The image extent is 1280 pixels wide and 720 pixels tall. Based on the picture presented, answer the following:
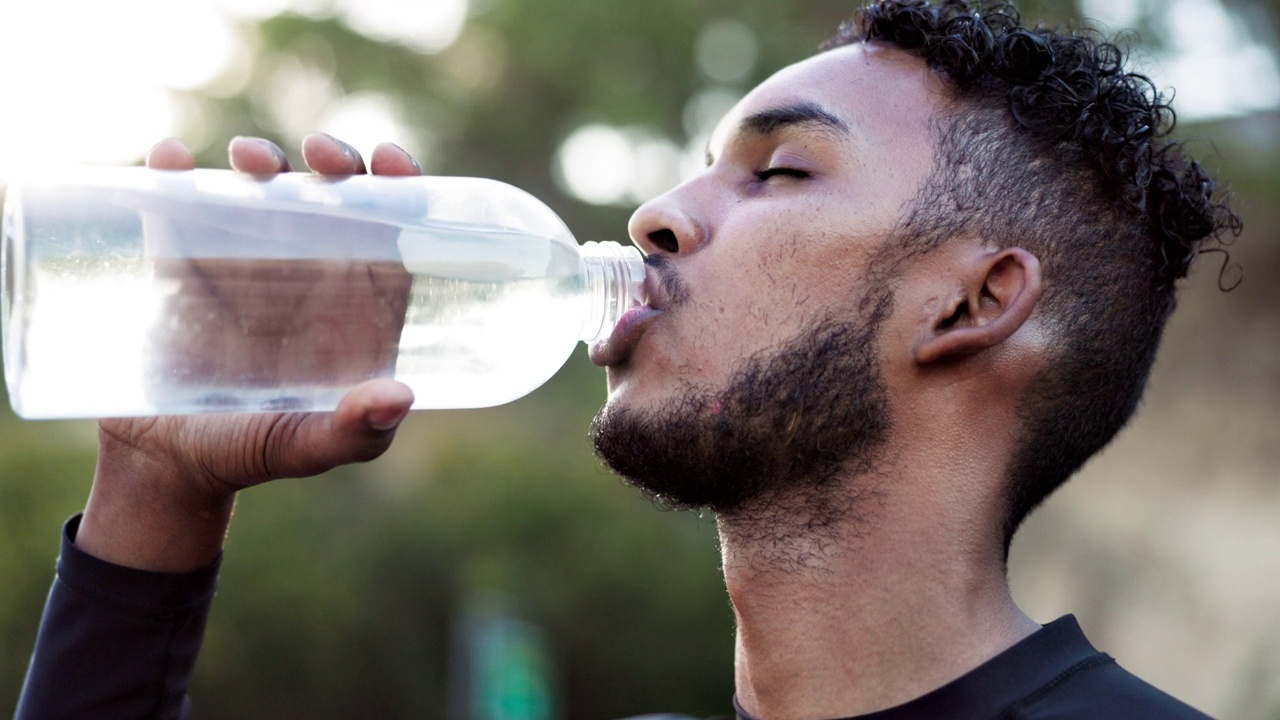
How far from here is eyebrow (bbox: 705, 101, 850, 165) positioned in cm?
200

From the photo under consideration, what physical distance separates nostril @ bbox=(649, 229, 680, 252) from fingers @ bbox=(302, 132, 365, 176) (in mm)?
516

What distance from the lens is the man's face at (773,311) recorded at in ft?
6.12

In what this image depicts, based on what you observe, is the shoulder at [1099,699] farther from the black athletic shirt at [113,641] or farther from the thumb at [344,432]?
the thumb at [344,432]

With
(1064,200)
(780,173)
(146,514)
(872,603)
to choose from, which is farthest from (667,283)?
(146,514)

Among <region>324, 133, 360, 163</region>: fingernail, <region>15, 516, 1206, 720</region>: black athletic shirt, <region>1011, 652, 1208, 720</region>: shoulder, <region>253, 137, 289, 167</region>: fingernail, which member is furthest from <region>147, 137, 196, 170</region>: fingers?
<region>1011, 652, 1208, 720</region>: shoulder

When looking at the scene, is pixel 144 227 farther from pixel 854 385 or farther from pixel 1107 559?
pixel 1107 559

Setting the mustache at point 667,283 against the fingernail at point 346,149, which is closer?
the fingernail at point 346,149

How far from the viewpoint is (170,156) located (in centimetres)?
174

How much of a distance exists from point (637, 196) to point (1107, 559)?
564cm

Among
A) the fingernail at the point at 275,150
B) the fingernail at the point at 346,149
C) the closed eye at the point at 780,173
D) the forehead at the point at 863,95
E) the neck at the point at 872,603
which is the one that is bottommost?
the neck at the point at 872,603

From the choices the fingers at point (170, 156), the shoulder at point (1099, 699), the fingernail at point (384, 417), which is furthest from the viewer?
the fingers at point (170, 156)

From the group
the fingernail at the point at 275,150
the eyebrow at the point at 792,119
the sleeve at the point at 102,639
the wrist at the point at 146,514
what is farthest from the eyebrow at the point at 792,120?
the sleeve at the point at 102,639

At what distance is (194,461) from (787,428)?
100 centimetres

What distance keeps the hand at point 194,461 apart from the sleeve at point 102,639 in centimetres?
4
